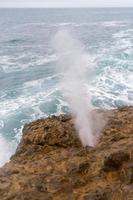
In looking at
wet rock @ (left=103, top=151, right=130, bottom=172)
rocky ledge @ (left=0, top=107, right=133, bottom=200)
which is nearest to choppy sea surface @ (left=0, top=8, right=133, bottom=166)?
rocky ledge @ (left=0, top=107, right=133, bottom=200)

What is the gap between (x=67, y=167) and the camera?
7.91 m

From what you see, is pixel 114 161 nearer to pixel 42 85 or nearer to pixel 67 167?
pixel 67 167

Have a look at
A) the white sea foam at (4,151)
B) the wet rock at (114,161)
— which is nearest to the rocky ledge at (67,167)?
the wet rock at (114,161)

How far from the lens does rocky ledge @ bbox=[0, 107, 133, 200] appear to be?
7230 mm

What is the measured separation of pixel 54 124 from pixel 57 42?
12.5ft

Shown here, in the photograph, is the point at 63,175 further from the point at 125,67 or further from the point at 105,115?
the point at 125,67

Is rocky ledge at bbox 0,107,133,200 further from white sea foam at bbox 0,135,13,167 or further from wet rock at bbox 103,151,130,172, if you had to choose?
white sea foam at bbox 0,135,13,167

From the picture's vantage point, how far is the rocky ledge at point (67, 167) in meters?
7.23

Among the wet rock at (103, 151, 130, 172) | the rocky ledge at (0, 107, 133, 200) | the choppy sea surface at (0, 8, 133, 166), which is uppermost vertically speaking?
the wet rock at (103, 151, 130, 172)

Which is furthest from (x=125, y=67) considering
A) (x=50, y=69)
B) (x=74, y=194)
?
(x=74, y=194)

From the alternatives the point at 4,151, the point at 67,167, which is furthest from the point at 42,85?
the point at 67,167

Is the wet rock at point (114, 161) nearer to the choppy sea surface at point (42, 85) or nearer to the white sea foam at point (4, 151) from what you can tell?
the choppy sea surface at point (42, 85)

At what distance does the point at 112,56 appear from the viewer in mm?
43469

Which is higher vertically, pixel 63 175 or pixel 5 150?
pixel 63 175
